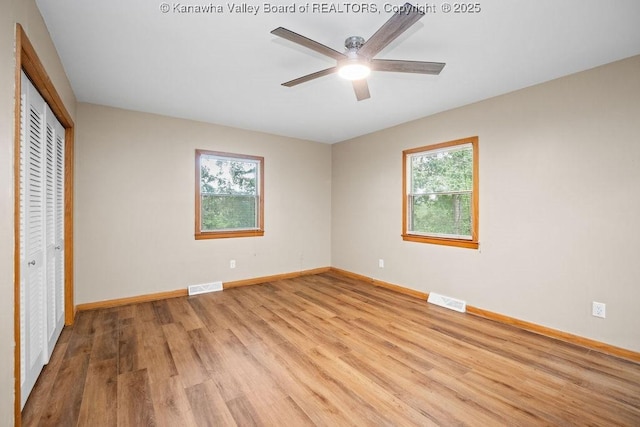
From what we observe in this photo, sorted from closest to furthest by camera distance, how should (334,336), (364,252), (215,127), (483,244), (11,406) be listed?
(11,406)
(334,336)
(483,244)
(215,127)
(364,252)

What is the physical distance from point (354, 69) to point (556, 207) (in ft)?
7.98

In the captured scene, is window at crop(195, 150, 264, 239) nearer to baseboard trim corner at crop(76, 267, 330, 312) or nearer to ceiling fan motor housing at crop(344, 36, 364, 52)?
baseboard trim corner at crop(76, 267, 330, 312)

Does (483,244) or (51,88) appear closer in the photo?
(51,88)

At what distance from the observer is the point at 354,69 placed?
6.98 ft

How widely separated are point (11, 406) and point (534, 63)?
4253mm

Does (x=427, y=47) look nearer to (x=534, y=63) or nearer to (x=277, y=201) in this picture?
(x=534, y=63)

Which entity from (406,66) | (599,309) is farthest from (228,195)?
(599,309)

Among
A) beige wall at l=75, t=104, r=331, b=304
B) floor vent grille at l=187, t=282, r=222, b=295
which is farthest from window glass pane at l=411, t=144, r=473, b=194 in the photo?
floor vent grille at l=187, t=282, r=222, b=295

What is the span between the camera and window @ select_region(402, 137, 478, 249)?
3592 mm

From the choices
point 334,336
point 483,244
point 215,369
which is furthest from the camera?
point 483,244

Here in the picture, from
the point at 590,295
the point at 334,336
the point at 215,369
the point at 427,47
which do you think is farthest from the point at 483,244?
the point at 215,369

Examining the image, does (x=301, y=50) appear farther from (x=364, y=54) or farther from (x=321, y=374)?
(x=321, y=374)

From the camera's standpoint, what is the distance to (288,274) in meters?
5.20

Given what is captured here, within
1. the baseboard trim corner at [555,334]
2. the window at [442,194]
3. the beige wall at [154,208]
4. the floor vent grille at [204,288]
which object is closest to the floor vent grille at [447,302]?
the baseboard trim corner at [555,334]
